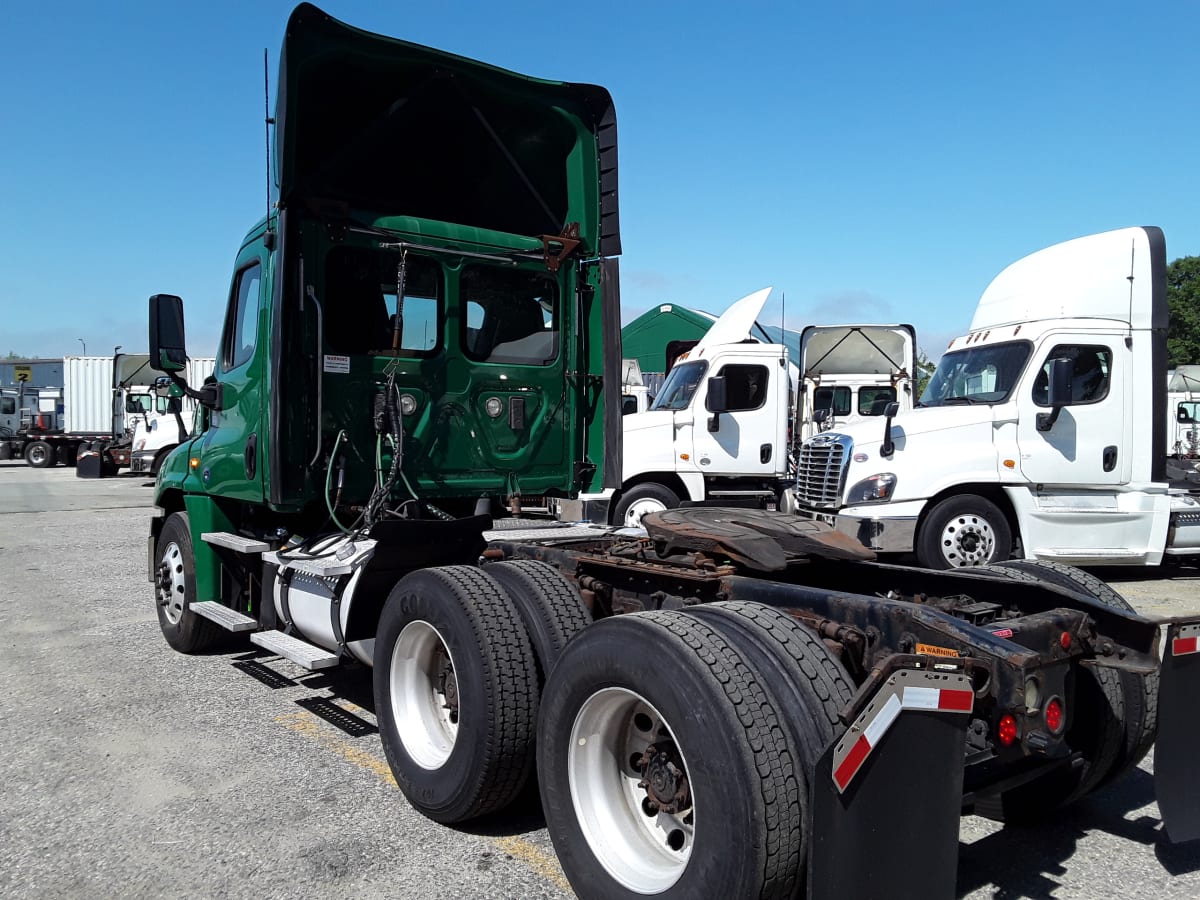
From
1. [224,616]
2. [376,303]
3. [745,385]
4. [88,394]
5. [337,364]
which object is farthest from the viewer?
[88,394]

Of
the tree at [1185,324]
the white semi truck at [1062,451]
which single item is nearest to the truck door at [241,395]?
the white semi truck at [1062,451]

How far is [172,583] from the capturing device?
6672 mm

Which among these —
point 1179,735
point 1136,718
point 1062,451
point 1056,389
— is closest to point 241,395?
point 1136,718

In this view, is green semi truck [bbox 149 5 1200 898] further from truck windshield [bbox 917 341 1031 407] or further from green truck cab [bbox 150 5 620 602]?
truck windshield [bbox 917 341 1031 407]

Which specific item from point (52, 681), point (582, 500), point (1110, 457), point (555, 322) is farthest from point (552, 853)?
point (1110, 457)

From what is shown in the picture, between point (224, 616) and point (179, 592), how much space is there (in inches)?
41.9

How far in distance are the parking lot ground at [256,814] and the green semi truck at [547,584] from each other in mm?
238

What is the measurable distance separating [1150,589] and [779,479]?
14.5ft

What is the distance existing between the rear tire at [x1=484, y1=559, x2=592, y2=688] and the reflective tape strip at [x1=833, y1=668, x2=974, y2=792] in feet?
4.90

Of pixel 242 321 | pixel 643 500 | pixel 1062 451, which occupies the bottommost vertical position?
pixel 643 500

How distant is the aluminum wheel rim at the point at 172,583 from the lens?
258 inches

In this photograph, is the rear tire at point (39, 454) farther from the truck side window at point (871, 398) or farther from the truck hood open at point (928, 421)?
the truck hood open at point (928, 421)

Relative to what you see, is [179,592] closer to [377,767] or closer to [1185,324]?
[377,767]

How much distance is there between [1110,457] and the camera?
9438 millimetres
